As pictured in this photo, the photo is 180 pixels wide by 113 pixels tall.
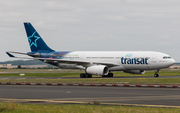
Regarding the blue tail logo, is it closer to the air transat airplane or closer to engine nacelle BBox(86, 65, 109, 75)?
the air transat airplane

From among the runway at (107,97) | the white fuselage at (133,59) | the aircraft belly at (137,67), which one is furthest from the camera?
the aircraft belly at (137,67)

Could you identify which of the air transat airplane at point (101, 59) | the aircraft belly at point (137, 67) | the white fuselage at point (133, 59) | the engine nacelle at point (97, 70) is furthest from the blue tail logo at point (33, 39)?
the aircraft belly at point (137, 67)

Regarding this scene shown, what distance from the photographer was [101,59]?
53500 mm

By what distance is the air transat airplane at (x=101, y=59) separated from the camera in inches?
1922

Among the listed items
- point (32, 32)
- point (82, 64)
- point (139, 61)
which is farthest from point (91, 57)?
point (32, 32)

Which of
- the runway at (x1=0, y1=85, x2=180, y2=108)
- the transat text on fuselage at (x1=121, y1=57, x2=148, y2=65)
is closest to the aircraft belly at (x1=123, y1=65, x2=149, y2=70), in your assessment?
the transat text on fuselage at (x1=121, y1=57, x2=148, y2=65)

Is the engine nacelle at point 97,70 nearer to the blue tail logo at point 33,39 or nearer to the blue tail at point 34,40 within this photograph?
the blue tail at point 34,40

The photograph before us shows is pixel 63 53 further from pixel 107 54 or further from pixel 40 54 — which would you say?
pixel 107 54

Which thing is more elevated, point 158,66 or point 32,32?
point 32,32

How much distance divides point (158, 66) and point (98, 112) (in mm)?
36362

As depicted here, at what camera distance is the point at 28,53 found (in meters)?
59.8

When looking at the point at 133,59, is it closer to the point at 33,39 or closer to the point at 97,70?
the point at 97,70

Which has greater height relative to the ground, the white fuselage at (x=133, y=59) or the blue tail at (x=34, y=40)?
the blue tail at (x=34, y=40)

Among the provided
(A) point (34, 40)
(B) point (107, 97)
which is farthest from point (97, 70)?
(B) point (107, 97)
